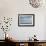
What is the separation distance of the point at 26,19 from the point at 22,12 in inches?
10.8

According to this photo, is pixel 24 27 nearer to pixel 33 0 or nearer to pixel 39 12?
pixel 39 12

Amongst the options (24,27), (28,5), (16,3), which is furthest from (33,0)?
(24,27)

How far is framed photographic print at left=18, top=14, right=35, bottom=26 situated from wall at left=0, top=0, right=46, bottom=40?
0.10 meters

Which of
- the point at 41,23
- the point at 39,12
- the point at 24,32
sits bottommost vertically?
the point at 24,32

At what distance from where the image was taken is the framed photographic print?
13.9ft

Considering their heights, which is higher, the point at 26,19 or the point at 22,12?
the point at 22,12

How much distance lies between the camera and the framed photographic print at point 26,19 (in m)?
4.25

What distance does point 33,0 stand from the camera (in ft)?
14.2

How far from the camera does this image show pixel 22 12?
4.27 m

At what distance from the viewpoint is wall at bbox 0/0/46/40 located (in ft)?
13.9

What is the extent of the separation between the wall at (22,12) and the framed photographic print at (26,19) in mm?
102

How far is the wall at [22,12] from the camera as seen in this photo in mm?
4227

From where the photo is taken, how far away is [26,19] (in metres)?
4.27

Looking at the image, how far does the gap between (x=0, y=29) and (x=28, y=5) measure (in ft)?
4.10
